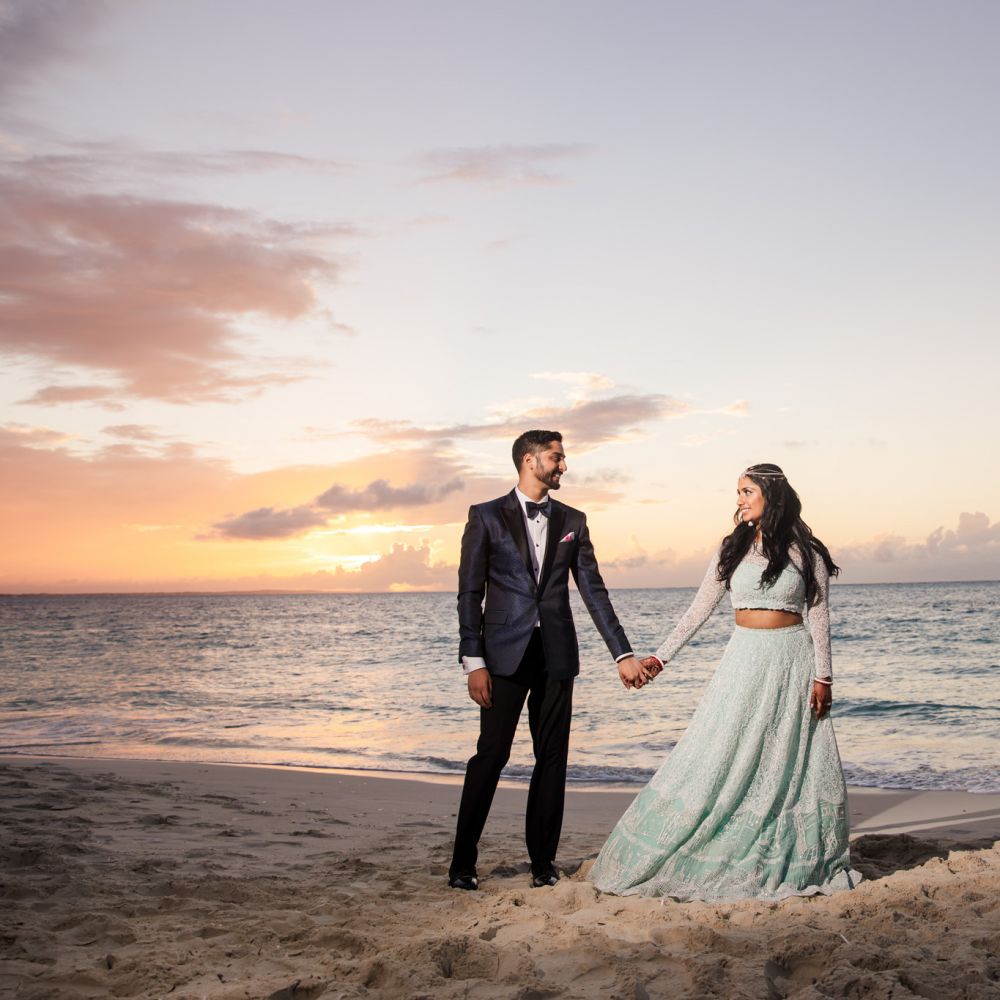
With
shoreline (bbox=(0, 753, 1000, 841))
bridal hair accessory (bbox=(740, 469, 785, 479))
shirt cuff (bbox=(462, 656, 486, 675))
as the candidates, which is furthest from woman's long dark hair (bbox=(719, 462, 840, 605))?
shoreline (bbox=(0, 753, 1000, 841))

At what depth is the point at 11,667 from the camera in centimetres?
2722

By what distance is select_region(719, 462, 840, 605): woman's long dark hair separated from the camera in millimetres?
4500

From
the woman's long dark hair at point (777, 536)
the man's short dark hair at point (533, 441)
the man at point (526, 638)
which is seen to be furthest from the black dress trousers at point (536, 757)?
the woman's long dark hair at point (777, 536)

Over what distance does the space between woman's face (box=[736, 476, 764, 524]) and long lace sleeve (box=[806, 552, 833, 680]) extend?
33 cm

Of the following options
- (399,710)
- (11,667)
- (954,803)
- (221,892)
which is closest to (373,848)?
(221,892)

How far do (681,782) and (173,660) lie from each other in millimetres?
28434

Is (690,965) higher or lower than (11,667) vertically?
higher

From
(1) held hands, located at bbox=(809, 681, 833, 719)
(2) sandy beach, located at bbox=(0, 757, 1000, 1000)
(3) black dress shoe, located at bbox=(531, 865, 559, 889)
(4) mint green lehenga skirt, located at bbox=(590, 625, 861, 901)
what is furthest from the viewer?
(3) black dress shoe, located at bbox=(531, 865, 559, 889)

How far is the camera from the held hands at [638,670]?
4711mm

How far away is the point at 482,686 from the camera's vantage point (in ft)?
15.2

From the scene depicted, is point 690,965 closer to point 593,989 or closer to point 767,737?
point 593,989

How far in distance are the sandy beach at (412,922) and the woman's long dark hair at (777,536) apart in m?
1.45

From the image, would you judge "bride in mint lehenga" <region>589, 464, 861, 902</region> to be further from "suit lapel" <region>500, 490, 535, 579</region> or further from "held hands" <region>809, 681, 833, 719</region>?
"suit lapel" <region>500, 490, 535, 579</region>

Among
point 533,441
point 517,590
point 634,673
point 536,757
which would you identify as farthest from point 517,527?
point 536,757
